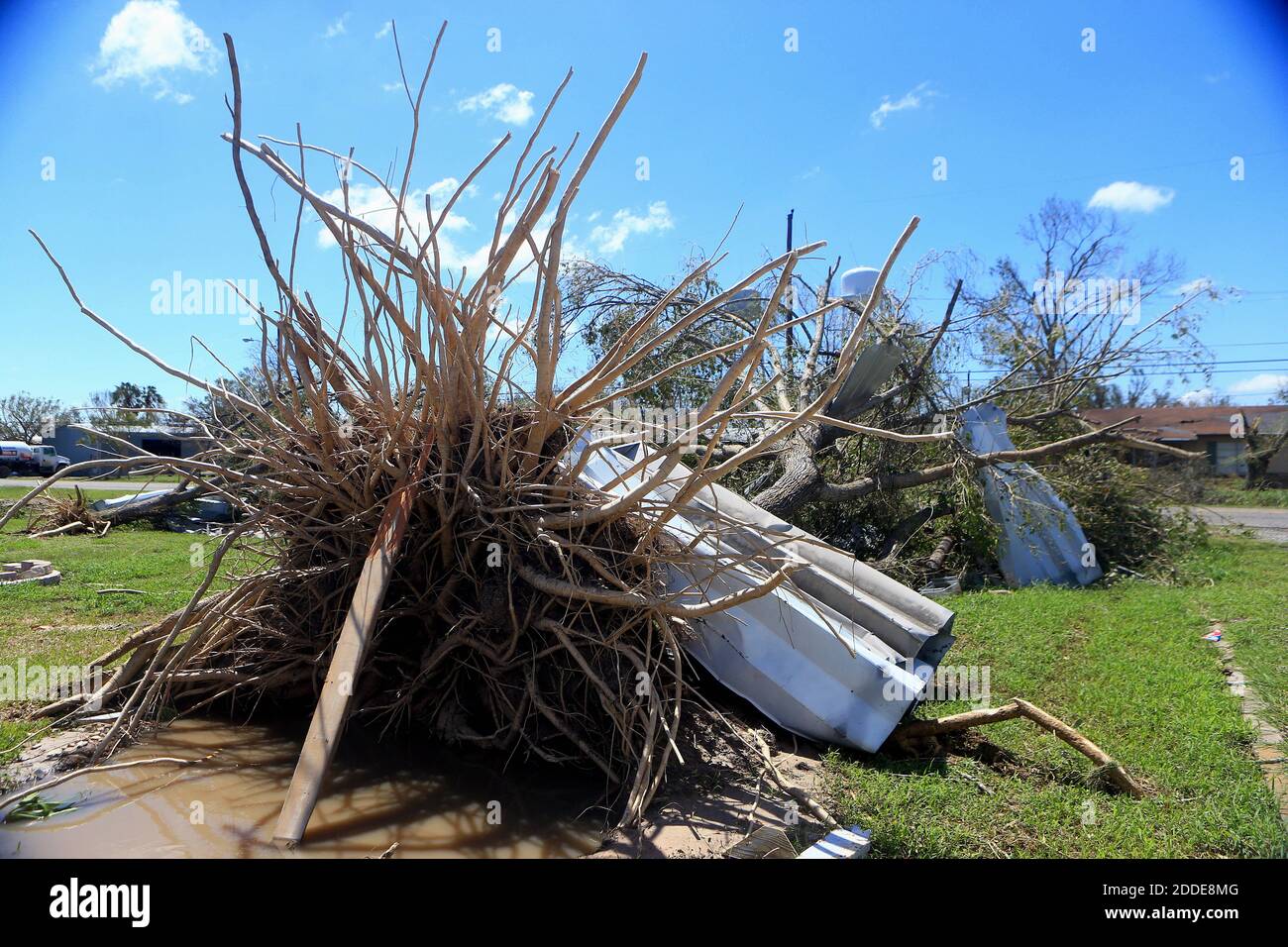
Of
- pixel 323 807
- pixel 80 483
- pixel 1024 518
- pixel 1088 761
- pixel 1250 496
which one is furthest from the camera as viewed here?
pixel 1250 496

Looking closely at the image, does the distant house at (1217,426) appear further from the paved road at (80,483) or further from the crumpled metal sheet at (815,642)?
the paved road at (80,483)

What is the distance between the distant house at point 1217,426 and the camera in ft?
79.5

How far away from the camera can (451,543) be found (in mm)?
3859

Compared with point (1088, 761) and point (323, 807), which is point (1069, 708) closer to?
point (1088, 761)

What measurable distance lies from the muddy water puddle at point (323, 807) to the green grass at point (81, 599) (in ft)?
2.17

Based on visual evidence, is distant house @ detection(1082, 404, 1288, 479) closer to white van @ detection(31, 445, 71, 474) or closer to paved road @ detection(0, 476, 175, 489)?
paved road @ detection(0, 476, 175, 489)

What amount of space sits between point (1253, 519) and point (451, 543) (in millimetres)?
19048

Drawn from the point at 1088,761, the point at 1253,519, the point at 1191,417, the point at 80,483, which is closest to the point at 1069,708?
the point at 1088,761

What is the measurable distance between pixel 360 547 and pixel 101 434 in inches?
50.4

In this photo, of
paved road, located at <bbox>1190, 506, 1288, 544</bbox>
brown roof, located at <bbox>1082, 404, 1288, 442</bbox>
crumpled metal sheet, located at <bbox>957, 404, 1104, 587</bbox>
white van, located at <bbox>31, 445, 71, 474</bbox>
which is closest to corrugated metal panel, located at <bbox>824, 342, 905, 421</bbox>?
crumpled metal sheet, located at <bbox>957, 404, 1104, 587</bbox>

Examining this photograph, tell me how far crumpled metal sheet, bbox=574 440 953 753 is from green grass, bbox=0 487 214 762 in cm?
324

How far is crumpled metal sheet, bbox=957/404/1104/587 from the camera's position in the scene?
8.68 metres

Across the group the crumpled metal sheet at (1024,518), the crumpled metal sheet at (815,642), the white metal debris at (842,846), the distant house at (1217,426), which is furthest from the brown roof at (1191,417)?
the white metal debris at (842,846)
